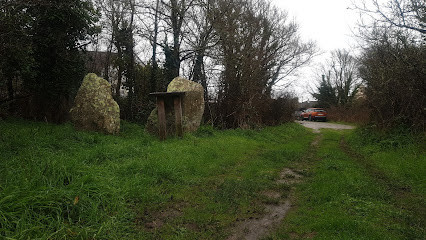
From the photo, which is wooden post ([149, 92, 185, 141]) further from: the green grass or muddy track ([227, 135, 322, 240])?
muddy track ([227, 135, 322, 240])

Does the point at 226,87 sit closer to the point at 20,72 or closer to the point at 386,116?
the point at 386,116

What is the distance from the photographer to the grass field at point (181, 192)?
10.1 feet

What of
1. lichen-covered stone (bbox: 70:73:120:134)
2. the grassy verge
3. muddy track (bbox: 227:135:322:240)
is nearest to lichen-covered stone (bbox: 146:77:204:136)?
lichen-covered stone (bbox: 70:73:120:134)

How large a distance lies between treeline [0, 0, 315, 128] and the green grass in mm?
4139

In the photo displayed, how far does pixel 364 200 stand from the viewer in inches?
168

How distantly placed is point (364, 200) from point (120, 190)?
377 cm

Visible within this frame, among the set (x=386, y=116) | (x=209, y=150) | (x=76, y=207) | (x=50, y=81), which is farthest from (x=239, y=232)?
(x=50, y=81)

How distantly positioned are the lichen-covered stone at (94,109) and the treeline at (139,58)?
170 cm

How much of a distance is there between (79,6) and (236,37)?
692 cm

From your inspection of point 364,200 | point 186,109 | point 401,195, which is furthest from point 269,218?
point 186,109

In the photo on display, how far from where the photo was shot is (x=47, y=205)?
311 cm

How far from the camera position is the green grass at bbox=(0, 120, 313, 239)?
299cm

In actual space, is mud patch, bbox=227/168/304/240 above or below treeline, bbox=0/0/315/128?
below

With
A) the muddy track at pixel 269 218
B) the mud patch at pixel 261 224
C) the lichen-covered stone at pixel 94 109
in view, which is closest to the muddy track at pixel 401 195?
the muddy track at pixel 269 218
